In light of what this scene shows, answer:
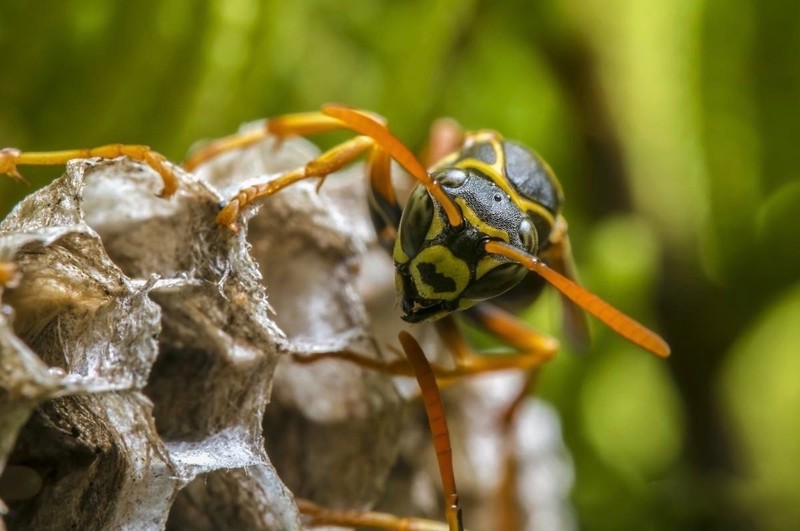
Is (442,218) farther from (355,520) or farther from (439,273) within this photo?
(355,520)

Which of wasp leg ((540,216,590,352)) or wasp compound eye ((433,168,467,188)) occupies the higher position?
wasp compound eye ((433,168,467,188))

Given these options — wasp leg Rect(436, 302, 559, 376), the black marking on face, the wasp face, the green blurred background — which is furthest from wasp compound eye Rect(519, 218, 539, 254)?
the green blurred background

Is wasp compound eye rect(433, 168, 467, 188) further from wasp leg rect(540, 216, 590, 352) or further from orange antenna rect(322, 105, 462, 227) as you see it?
wasp leg rect(540, 216, 590, 352)

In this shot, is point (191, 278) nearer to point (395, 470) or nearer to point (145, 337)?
point (145, 337)

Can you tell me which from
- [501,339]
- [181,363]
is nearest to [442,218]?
[181,363]

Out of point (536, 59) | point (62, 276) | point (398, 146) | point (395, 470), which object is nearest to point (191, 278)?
point (62, 276)

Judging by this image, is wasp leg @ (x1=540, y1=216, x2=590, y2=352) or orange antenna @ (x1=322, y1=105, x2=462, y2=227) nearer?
orange antenna @ (x1=322, y1=105, x2=462, y2=227)

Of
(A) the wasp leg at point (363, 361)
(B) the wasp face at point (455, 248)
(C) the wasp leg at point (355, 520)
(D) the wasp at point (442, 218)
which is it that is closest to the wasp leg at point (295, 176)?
(D) the wasp at point (442, 218)
